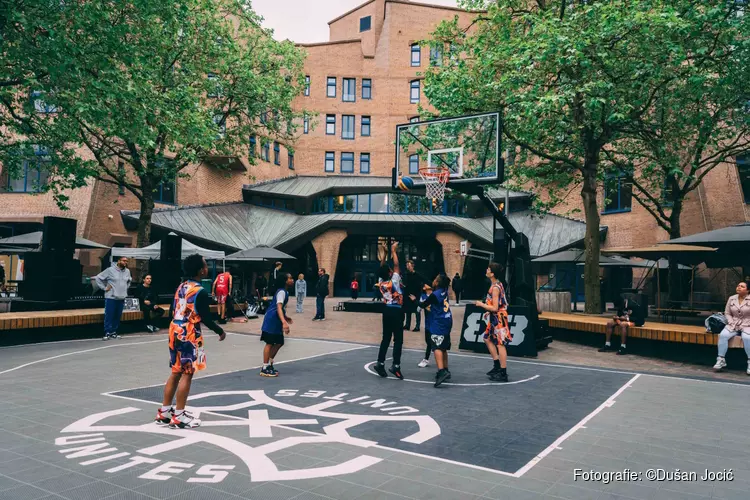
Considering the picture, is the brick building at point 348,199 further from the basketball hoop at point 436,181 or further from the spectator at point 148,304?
the basketball hoop at point 436,181

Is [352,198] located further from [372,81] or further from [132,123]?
[132,123]

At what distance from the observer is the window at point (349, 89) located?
4119 centimetres

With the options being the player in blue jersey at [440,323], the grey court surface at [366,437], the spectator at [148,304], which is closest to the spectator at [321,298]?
the spectator at [148,304]

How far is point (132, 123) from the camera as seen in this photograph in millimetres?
14539

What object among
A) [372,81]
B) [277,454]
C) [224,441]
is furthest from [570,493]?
[372,81]

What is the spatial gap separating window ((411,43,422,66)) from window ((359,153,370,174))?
839 cm

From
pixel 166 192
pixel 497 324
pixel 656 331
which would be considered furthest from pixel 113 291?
pixel 166 192

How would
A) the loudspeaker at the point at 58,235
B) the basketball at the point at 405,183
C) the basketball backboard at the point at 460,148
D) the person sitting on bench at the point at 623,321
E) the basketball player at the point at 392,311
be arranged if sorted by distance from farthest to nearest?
the loudspeaker at the point at 58,235 → the basketball at the point at 405,183 → the person sitting on bench at the point at 623,321 → the basketball backboard at the point at 460,148 → the basketball player at the point at 392,311

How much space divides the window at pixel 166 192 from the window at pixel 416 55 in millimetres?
21569

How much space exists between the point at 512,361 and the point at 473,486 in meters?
7.22

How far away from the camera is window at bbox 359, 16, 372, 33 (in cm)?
4247

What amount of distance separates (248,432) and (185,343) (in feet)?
4.00

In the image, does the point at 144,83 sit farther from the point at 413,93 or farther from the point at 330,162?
the point at 413,93

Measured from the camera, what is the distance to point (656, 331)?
12.2m
